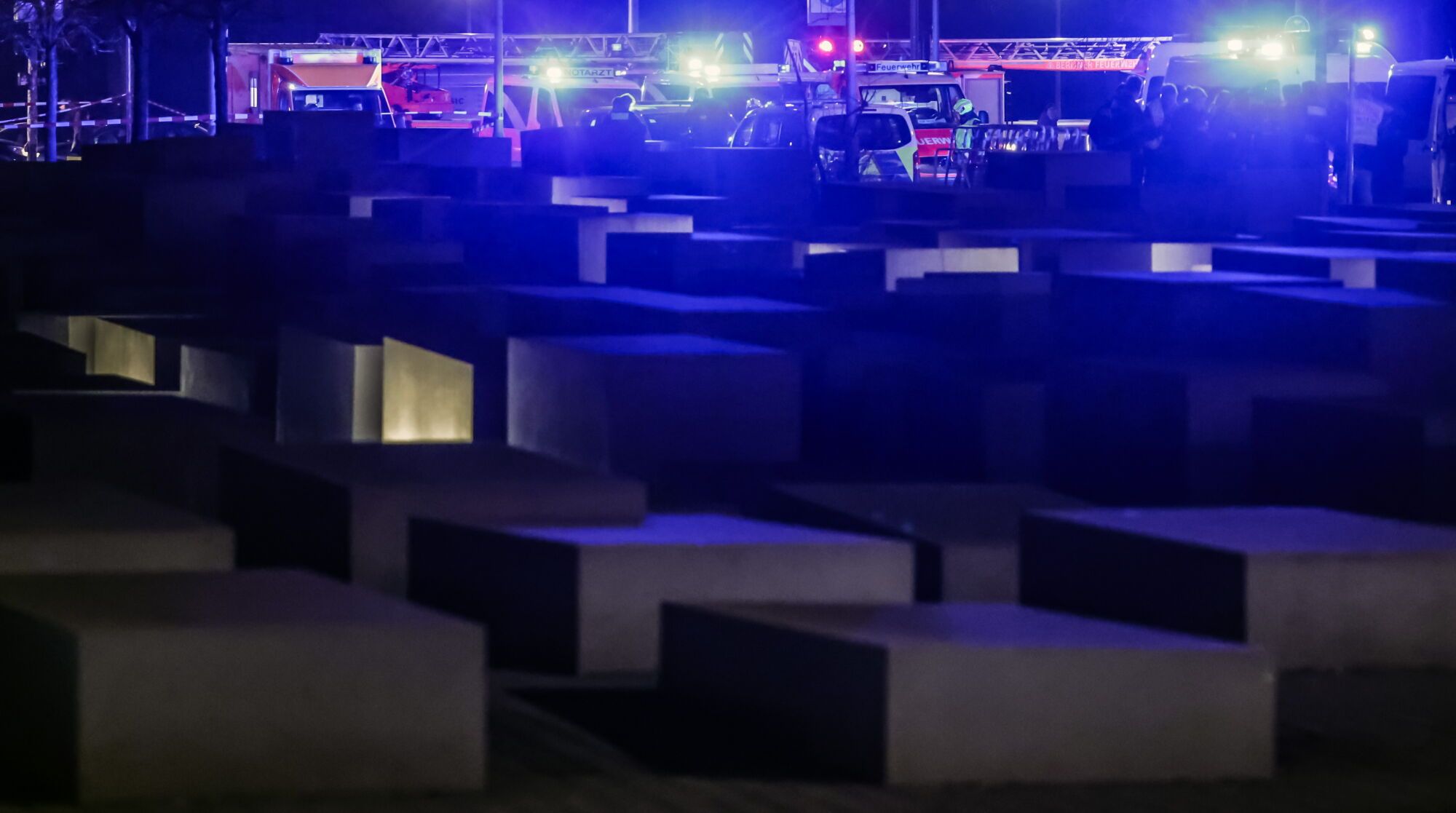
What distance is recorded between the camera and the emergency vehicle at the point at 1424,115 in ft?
87.9

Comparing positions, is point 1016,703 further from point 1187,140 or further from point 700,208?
point 1187,140

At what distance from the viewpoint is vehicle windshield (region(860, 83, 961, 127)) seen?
117 ft

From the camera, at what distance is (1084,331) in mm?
10805

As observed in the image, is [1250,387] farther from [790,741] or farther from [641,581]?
[790,741]

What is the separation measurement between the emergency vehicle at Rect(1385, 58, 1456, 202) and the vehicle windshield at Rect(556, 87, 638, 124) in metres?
A: 18.0

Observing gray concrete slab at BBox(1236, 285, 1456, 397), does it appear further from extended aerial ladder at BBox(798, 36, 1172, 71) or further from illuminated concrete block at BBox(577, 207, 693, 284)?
extended aerial ladder at BBox(798, 36, 1172, 71)

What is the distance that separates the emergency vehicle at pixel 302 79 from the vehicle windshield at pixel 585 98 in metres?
3.17

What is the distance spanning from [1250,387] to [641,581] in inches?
137

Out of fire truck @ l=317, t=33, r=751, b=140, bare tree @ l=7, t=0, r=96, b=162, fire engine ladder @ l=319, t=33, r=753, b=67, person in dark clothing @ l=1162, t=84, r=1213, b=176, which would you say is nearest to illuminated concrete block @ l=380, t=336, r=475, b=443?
person in dark clothing @ l=1162, t=84, r=1213, b=176

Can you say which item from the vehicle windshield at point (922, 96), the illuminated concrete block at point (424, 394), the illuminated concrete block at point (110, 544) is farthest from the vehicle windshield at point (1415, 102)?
the illuminated concrete block at point (110, 544)

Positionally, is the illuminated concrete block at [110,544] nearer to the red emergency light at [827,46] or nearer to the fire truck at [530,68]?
the red emergency light at [827,46]

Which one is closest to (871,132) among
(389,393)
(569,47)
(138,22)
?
(138,22)

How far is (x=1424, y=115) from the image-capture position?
28.1 m

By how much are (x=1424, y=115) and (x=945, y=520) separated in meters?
22.5
